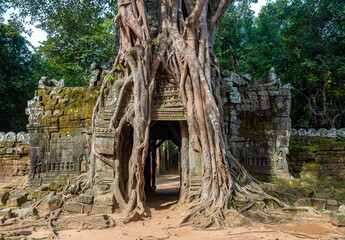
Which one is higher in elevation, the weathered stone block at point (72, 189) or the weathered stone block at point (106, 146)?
the weathered stone block at point (106, 146)

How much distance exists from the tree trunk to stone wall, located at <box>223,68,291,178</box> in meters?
1.10

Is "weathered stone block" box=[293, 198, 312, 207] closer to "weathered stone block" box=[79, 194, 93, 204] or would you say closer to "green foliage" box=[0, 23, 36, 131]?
"weathered stone block" box=[79, 194, 93, 204]

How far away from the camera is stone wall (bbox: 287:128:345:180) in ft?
24.7

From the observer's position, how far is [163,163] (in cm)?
1847

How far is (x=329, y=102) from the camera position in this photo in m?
11.8

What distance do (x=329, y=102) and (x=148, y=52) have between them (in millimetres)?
9564

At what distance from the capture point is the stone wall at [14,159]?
7.93 m

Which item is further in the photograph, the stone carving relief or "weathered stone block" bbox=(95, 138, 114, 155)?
the stone carving relief

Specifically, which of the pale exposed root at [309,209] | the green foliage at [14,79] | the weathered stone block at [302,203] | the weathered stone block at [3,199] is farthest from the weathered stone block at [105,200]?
the green foliage at [14,79]

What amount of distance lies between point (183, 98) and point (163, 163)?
13.4 meters

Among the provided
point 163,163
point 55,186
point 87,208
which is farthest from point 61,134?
point 163,163

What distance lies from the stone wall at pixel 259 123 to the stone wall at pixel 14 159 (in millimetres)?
5909

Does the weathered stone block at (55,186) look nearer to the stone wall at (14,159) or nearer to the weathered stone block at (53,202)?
the weathered stone block at (53,202)

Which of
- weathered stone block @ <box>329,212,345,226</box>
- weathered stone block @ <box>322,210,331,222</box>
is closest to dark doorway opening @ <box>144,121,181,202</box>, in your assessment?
weathered stone block @ <box>322,210,331,222</box>
